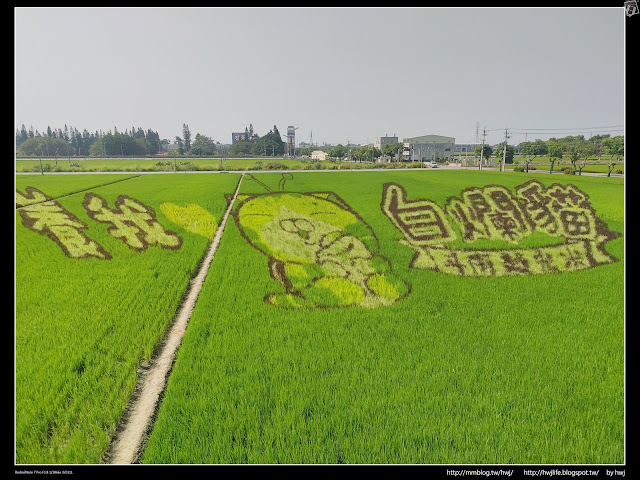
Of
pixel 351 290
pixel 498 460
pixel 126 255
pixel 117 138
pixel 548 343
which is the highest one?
pixel 117 138

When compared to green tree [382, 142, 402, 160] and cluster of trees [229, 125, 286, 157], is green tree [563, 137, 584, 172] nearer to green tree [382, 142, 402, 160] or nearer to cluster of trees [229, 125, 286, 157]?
green tree [382, 142, 402, 160]

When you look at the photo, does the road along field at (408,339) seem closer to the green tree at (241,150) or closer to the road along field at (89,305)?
the road along field at (89,305)

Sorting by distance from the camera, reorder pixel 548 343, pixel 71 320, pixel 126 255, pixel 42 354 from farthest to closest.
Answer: pixel 126 255, pixel 71 320, pixel 548 343, pixel 42 354

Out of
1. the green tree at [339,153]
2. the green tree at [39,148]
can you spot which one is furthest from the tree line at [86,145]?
the green tree at [339,153]

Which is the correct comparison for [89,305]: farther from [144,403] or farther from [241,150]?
[241,150]

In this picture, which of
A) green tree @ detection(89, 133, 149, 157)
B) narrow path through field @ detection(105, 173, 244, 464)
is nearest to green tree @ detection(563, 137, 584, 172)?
narrow path through field @ detection(105, 173, 244, 464)

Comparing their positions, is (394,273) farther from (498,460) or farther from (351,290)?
(498,460)

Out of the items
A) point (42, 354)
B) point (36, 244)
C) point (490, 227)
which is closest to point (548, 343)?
point (490, 227)
